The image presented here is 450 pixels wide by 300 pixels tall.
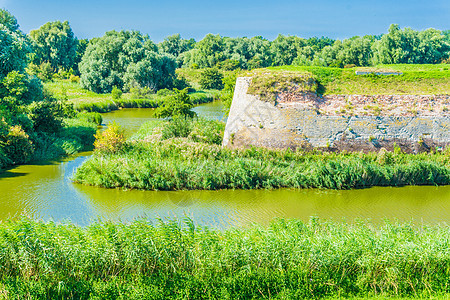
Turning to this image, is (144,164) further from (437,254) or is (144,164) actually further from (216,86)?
(216,86)

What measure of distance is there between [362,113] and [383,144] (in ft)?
5.62

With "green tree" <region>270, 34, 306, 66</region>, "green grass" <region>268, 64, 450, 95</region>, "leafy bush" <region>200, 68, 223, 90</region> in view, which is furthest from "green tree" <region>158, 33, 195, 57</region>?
"green grass" <region>268, 64, 450, 95</region>

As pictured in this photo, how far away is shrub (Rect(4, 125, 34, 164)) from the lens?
16.8m

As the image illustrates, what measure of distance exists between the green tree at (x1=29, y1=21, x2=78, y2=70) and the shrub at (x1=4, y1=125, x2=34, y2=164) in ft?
166

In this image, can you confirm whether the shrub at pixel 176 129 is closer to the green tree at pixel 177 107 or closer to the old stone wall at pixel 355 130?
the green tree at pixel 177 107

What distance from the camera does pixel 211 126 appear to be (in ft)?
68.4

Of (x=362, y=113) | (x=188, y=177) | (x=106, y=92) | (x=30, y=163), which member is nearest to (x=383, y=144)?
(x=362, y=113)

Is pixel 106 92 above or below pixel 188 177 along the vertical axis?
above

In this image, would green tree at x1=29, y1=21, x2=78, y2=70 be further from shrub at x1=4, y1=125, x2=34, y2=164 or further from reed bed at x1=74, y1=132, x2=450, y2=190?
reed bed at x1=74, y1=132, x2=450, y2=190

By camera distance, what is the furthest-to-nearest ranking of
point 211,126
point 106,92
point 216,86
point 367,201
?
point 216,86, point 106,92, point 211,126, point 367,201

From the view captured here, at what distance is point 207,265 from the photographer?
736cm

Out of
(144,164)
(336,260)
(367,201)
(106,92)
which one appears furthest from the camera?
(106,92)

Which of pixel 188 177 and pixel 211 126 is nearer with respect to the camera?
pixel 188 177

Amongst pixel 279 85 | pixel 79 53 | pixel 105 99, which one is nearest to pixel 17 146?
pixel 279 85
